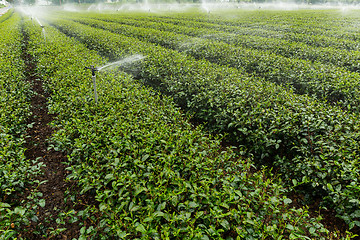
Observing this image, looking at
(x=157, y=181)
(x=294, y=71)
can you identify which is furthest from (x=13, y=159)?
(x=294, y=71)

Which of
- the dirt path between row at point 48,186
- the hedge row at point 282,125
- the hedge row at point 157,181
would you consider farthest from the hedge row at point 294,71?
the dirt path between row at point 48,186

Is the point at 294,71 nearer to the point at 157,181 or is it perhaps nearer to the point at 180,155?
the point at 180,155

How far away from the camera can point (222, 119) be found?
434cm

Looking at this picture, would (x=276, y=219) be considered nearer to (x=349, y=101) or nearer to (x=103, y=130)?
(x=103, y=130)

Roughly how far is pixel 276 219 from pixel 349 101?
3.82 m

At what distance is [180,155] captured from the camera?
267 centimetres

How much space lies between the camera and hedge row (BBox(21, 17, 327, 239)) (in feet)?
6.28

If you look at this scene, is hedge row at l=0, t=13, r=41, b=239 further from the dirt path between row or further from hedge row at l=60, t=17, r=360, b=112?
hedge row at l=60, t=17, r=360, b=112

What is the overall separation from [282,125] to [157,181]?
2.45m

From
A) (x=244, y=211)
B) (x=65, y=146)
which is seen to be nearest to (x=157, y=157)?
(x=244, y=211)

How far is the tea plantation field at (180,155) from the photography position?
2.07m

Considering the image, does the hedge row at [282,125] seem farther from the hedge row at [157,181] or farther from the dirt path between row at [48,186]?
the dirt path between row at [48,186]

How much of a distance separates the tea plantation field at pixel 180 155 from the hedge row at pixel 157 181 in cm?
2

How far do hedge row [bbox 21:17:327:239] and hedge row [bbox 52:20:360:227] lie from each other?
59 cm
